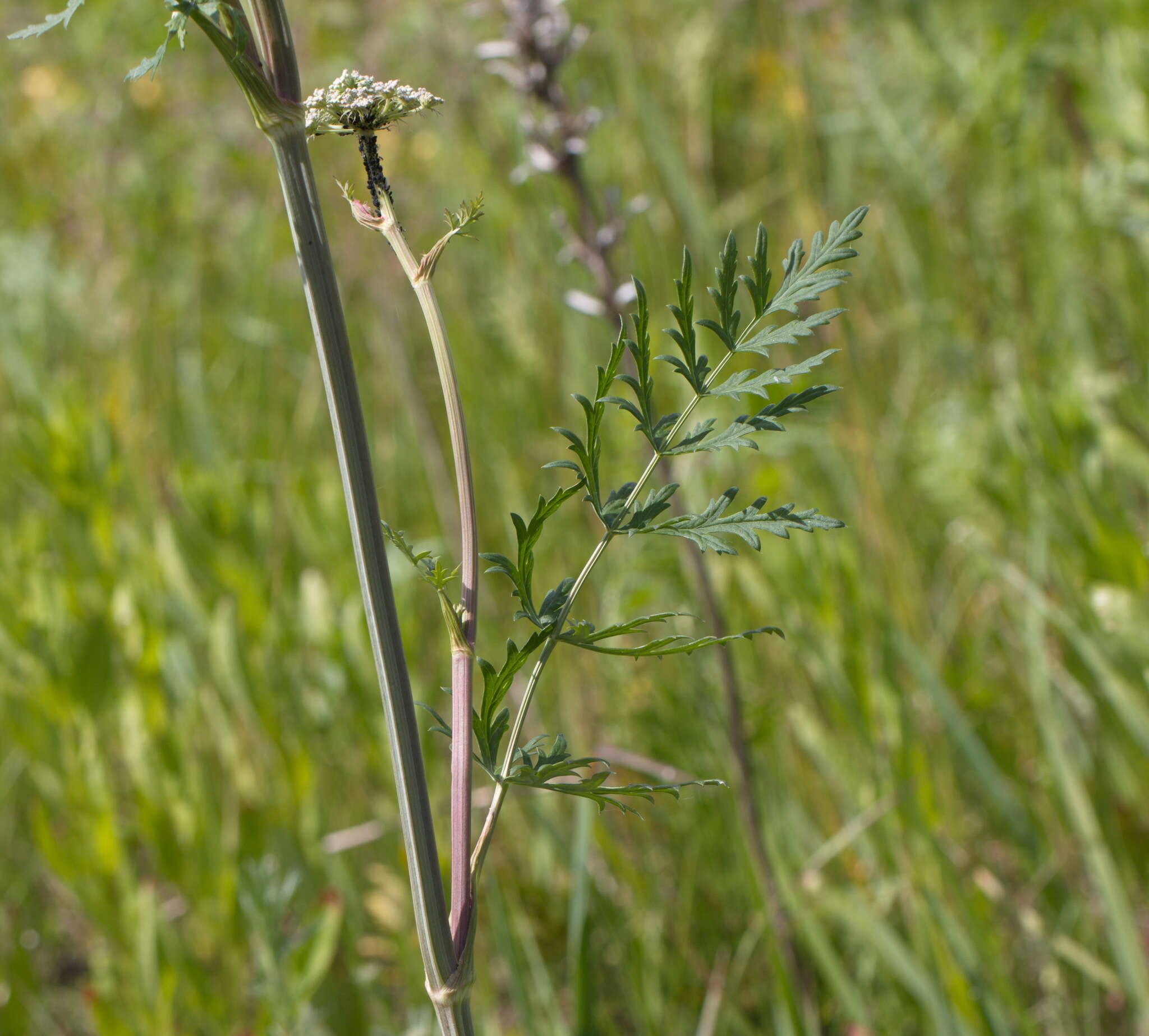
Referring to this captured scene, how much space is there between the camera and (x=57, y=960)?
174cm

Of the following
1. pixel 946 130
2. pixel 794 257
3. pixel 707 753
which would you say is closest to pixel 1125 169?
pixel 946 130

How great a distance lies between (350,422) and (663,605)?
1.39m

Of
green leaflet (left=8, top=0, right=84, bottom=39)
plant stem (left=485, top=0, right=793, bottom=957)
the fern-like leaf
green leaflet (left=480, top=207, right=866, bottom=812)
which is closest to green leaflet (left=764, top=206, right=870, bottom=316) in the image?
green leaflet (left=480, top=207, right=866, bottom=812)

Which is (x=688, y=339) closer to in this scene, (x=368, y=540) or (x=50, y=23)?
(x=368, y=540)

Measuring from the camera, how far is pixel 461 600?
0.49m

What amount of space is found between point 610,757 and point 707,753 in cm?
18

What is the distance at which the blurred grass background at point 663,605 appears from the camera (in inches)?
50.6

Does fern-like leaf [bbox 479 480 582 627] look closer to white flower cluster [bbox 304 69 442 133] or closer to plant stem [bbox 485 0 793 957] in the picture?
white flower cluster [bbox 304 69 442 133]

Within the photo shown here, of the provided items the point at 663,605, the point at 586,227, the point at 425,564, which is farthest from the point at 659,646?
the point at 663,605

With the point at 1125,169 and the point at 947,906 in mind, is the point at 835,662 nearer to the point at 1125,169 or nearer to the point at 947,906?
the point at 947,906

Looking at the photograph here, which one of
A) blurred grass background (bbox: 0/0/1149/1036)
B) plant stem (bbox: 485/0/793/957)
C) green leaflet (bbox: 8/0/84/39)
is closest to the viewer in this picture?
green leaflet (bbox: 8/0/84/39)

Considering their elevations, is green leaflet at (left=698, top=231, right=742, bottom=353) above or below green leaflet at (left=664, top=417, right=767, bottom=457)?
above

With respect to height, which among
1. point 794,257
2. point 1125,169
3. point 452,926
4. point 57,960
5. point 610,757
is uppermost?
point 1125,169

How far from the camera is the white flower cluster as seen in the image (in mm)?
432
